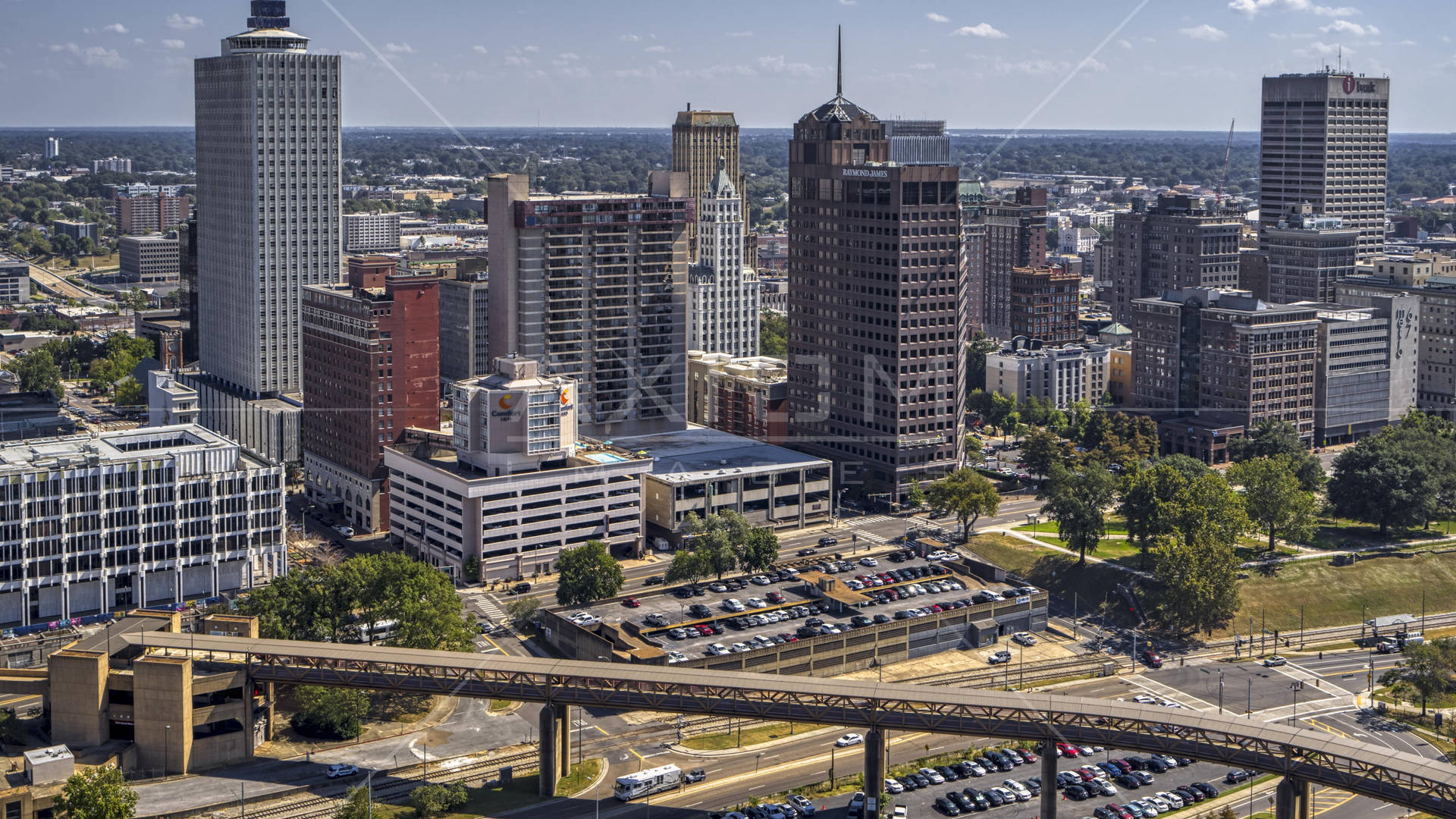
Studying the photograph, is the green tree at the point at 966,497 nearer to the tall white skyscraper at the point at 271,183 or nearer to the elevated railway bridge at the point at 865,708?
the elevated railway bridge at the point at 865,708

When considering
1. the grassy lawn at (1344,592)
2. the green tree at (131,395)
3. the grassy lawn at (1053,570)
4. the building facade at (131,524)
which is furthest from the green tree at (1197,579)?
the green tree at (131,395)

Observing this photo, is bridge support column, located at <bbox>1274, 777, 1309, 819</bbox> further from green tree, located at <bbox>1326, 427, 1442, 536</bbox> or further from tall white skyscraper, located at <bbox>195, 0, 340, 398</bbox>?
tall white skyscraper, located at <bbox>195, 0, 340, 398</bbox>

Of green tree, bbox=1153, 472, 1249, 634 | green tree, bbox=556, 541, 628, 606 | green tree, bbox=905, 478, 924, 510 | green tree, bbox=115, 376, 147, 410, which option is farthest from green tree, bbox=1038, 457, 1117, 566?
green tree, bbox=115, 376, 147, 410

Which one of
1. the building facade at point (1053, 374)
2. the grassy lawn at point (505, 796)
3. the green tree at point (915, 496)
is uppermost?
the building facade at point (1053, 374)

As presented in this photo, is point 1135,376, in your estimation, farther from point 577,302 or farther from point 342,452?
point 342,452

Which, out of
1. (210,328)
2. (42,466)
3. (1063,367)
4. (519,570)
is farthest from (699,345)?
(42,466)

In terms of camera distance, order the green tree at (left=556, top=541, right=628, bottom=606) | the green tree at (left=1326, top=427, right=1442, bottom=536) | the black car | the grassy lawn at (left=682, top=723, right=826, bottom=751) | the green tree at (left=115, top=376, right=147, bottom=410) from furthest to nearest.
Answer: the green tree at (left=115, top=376, right=147, bottom=410)
the green tree at (left=1326, top=427, right=1442, bottom=536)
the green tree at (left=556, top=541, right=628, bottom=606)
the grassy lawn at (left=682, top=723, right=826, bottom=751)
the black car
